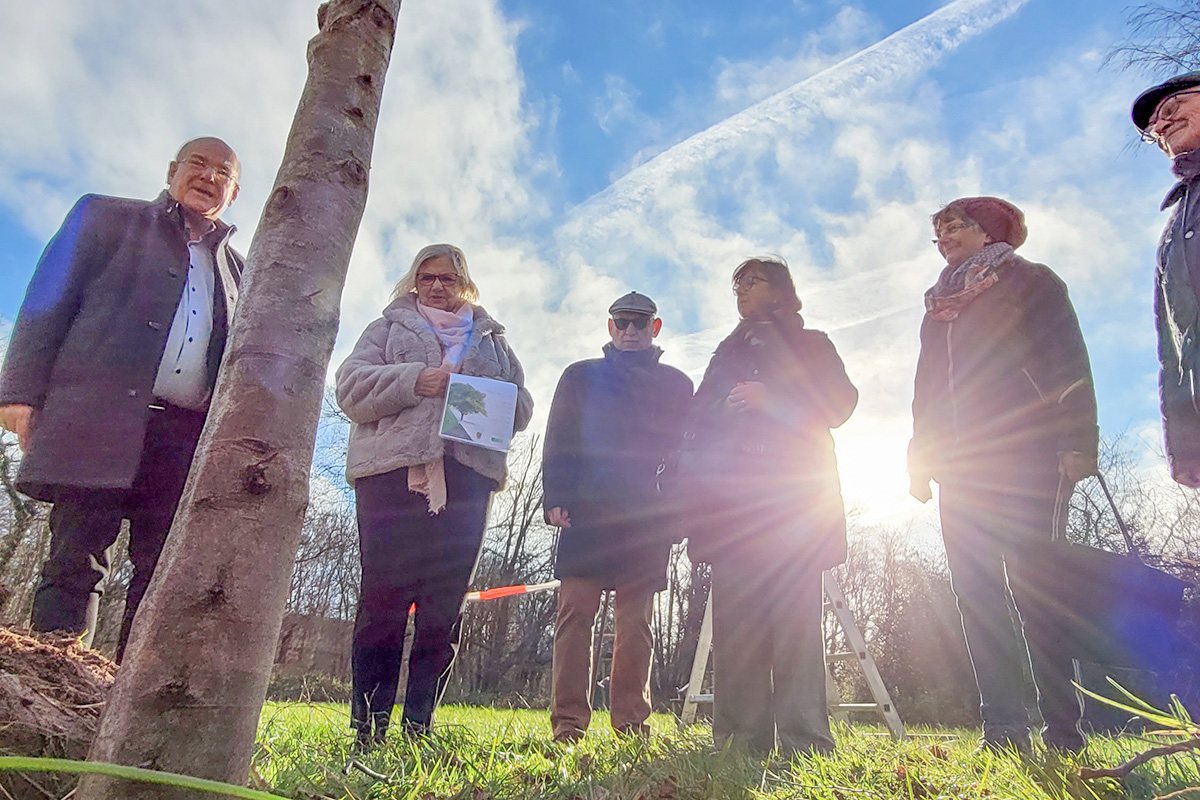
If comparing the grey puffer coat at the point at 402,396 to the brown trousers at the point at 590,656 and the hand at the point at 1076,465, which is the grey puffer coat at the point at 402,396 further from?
the hand at the point at 1076,465

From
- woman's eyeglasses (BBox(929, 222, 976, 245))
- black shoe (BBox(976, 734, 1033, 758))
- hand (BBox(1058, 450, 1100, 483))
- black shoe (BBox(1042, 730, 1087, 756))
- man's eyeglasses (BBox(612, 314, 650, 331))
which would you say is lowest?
black shoe (BBox(976, 734, 1033, 758))

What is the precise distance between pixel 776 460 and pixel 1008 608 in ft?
3.45

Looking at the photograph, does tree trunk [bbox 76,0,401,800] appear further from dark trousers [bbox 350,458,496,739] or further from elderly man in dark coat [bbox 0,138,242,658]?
dark trousers [bbox 350,458,496,739]

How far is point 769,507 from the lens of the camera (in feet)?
9.95

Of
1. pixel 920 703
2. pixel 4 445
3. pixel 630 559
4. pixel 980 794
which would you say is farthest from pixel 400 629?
pixel 920 703

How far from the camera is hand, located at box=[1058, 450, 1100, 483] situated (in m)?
2.74

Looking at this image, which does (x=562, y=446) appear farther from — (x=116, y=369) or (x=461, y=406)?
(x=116, y=369)

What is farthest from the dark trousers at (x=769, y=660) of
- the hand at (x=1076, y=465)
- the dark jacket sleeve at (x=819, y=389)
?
the hand at (x=1076, y=465)

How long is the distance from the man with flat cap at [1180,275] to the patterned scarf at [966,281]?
55cm

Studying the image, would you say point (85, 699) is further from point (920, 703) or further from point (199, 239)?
point (920, 703)

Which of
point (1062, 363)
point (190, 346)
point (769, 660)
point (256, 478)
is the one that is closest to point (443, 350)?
point (190, 346)

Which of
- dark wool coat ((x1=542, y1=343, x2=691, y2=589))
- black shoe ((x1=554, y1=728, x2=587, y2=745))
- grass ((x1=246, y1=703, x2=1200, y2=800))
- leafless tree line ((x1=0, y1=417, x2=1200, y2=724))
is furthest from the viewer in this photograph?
leafless tree line ((x1=0, y1=417, x2=1200, y2=724))

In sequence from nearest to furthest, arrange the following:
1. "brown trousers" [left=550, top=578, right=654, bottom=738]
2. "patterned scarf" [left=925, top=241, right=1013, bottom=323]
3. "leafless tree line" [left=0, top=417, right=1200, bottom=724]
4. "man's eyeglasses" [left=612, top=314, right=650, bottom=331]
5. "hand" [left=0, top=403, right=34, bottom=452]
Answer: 1. "hand" [left=0, top=403, right=34, bottom=452]
2. "patterned scarf" [left=925, top=241, right=1013, bottom=323]
3. "brown trousers" [left=550, top=578, right=654, bottom=738]
4. "man's eyeglasses" [left=612, top=314, right=650, bottom=331]
5. "leafless tree line" [left=0, top=417, right=1200, bottom=724]

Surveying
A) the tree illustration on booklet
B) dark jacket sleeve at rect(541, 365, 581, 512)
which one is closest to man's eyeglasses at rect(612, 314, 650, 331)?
dark jacket sleeve at rect(541, 365, 581, 512)
